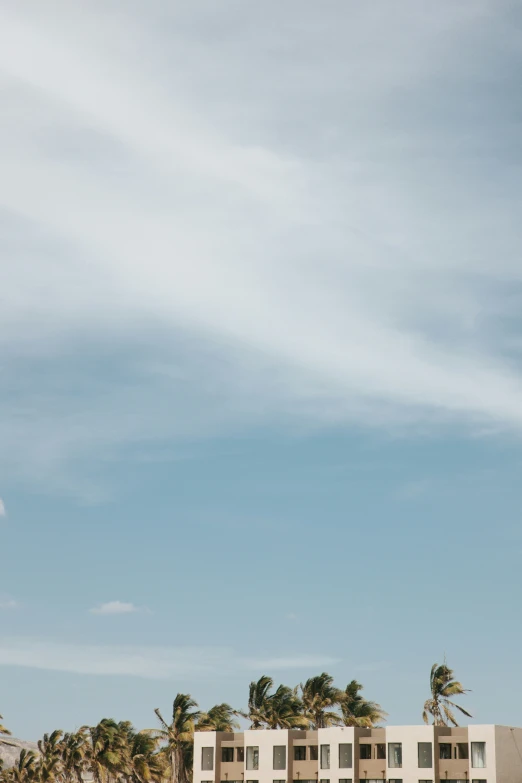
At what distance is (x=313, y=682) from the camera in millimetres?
113500

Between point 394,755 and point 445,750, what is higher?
point 445,750

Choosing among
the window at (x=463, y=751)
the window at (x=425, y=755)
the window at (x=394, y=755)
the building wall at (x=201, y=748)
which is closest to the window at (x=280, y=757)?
the building wall at (x=201, y=748)

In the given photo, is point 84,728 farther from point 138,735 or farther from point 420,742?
point 420,742

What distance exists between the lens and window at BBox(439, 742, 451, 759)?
89.4m

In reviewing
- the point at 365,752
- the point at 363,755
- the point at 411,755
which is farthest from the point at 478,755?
the point at 363,755

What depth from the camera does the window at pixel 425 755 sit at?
8931 cm

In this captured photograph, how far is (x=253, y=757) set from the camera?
98.3 metres

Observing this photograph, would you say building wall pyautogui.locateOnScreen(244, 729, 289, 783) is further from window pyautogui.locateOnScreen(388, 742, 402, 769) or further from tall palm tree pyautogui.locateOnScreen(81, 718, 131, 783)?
tall palm tree pyautogui.locateOnScreen(81, 718, 131, 783)

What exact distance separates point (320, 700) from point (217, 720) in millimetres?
11293

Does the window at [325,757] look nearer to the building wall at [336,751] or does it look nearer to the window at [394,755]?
the building wall at [336,751]

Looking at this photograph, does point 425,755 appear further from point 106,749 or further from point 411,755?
point 106,749

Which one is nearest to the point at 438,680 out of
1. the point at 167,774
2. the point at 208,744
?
the point at 208,744

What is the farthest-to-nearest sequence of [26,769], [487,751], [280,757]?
[26,769] → [280,757] → [487,751]

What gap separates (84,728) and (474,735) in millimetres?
48059
